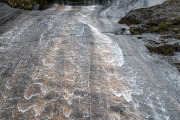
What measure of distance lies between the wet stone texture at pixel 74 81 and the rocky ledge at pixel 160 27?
164cm

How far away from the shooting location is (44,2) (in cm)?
1812

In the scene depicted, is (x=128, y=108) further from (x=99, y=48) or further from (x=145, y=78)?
(x=99, y=48)

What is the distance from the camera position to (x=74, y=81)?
20.0 feet

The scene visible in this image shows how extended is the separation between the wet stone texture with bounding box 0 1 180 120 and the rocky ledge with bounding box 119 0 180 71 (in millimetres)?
1636

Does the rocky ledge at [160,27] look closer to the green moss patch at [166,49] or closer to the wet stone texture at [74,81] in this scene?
the green moss patch at [166,49]

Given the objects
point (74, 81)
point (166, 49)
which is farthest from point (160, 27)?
point (74, 81)

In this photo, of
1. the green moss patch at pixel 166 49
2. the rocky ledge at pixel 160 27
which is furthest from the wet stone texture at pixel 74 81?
the rocky ledge at pixel 160 27

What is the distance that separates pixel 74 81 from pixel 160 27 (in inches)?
323

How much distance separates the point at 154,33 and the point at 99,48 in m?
4.68

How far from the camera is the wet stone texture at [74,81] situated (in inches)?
194

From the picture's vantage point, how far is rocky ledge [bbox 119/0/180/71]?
819 cm

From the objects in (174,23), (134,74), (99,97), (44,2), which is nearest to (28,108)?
(99,97)

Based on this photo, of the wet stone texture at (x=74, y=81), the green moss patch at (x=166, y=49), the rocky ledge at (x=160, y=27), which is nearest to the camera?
the wet stone texture at (x=74, y=81)

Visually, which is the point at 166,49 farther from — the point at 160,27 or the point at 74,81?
the point at 74,81
